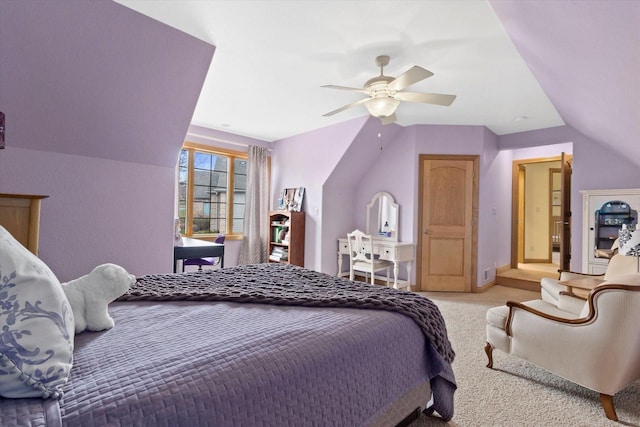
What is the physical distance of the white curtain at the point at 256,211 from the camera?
5.23 meters

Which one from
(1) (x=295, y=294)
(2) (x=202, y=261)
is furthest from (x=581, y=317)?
(2) (x=202, y=261)

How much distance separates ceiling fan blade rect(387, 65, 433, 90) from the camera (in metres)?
2.08

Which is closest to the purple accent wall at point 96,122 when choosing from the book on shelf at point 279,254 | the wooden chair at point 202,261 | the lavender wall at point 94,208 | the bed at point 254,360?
the lavender wall at point 94,208

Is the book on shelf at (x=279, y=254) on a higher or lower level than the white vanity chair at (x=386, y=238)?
lower

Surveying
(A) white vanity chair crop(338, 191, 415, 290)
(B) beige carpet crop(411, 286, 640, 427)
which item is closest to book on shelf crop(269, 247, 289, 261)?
(A) white vanity chair crop(338, 191, 415, 290)

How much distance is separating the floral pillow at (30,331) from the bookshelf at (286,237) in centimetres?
403

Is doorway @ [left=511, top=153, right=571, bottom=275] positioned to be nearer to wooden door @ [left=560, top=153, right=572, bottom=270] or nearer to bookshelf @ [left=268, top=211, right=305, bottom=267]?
wooden door @ [left=560, top=153, right=572, bottom=270]

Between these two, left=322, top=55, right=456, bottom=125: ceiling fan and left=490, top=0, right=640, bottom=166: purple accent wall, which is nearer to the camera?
left=490, top=0, right=640, bottom=166: purple accent wall

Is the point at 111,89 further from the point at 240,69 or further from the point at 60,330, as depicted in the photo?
the point at 60,330

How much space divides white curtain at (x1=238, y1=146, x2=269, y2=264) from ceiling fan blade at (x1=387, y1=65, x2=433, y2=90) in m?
3.29

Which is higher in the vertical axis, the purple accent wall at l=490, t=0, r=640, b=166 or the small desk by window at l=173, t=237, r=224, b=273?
the purple accent wall at l=490, t=0, r=640, b=166

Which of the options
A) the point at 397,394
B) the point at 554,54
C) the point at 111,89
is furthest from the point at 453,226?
the point at 111,89

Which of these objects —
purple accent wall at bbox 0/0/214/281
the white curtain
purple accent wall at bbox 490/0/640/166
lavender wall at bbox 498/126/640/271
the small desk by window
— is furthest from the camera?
the white curtain

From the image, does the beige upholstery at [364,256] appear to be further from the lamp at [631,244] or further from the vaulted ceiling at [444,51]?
the lamp at [631,244]
